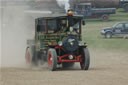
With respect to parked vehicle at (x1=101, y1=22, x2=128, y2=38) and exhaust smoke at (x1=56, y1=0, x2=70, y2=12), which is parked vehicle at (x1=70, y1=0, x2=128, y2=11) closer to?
exhaust smoke at (x1=56, y1=0, x2=70, y2=12)

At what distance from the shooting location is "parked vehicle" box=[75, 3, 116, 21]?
44.7 metres

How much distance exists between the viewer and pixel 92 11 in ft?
149

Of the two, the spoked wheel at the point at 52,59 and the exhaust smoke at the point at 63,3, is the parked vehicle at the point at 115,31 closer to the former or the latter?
the exhaust smoke at the point at 63,3

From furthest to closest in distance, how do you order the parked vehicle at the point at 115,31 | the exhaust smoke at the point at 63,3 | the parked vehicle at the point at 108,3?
the parked vehicle at the point at 108,3
the exhaust smoke at the point at 63,3
the parked vehicle at the point at 115,31

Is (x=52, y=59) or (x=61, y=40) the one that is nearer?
(x=52, y=59)

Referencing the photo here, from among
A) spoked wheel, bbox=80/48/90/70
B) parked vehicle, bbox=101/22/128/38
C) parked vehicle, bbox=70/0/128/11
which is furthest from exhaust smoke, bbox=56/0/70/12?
spoked wheel, bbox=80/48/90/70

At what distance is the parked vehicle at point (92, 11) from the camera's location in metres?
44.7

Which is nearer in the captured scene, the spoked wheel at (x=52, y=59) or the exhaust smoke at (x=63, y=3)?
the spoked wheel at (x=52, y=59)

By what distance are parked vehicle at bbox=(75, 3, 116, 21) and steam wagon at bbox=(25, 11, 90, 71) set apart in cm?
2863

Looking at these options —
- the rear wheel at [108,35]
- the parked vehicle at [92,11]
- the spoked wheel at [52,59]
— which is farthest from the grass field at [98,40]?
the spoked wheel at [52,59]

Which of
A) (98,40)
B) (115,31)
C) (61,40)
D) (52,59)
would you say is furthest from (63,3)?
(52,59)

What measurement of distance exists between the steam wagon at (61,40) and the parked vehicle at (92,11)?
93.9ft

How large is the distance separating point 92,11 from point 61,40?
30611mm

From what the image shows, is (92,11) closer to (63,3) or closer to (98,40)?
(63,3)
